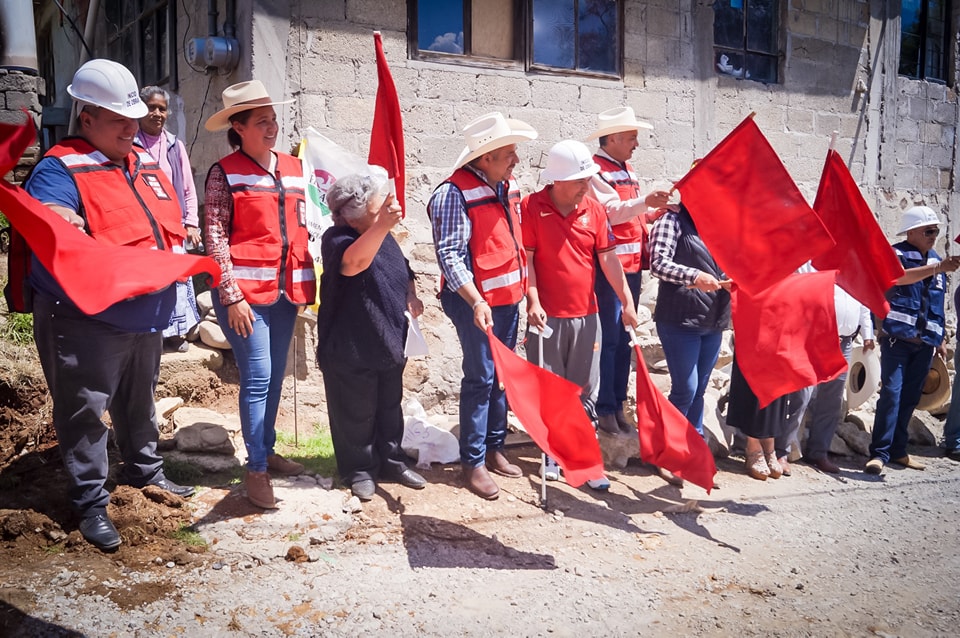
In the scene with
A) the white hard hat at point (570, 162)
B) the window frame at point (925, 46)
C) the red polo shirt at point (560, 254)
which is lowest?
the red polo shirt at point (560, 254)

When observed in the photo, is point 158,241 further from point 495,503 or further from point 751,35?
point 751,35

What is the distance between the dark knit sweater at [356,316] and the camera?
15.3 feet

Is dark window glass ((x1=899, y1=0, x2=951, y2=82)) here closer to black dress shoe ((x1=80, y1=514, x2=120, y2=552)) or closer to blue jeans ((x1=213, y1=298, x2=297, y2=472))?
blue jeans ((x1=213, y1=298, x2=297, y2=472))

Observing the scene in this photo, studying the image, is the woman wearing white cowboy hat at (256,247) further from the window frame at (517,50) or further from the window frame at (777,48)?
the window frame at (777,48)

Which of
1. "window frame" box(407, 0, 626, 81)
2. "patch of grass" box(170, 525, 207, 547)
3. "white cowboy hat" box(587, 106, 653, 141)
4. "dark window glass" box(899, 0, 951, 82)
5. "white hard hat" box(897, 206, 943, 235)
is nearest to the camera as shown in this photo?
"patch of grass" box(170, 525, 207, 547)

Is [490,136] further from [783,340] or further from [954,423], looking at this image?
[954,423]

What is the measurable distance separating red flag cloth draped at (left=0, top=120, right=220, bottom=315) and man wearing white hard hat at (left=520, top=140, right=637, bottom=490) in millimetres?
2429

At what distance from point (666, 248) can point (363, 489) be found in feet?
8.16

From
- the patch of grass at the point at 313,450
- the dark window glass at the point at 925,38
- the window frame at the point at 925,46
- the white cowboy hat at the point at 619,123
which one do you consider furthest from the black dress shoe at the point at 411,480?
the dark window glass at the point at 925,38

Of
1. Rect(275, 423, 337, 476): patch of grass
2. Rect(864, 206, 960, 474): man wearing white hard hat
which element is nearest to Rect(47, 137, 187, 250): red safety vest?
Rect(275, 423, 337, 476): patch of grass

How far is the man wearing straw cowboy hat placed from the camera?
189 inches

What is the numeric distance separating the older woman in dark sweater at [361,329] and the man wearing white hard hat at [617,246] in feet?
5.23

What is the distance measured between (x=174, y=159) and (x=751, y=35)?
6301mm

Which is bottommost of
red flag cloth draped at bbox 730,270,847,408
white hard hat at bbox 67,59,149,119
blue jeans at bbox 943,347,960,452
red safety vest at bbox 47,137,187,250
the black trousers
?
blue jeans at bbox 943,347,960,452
